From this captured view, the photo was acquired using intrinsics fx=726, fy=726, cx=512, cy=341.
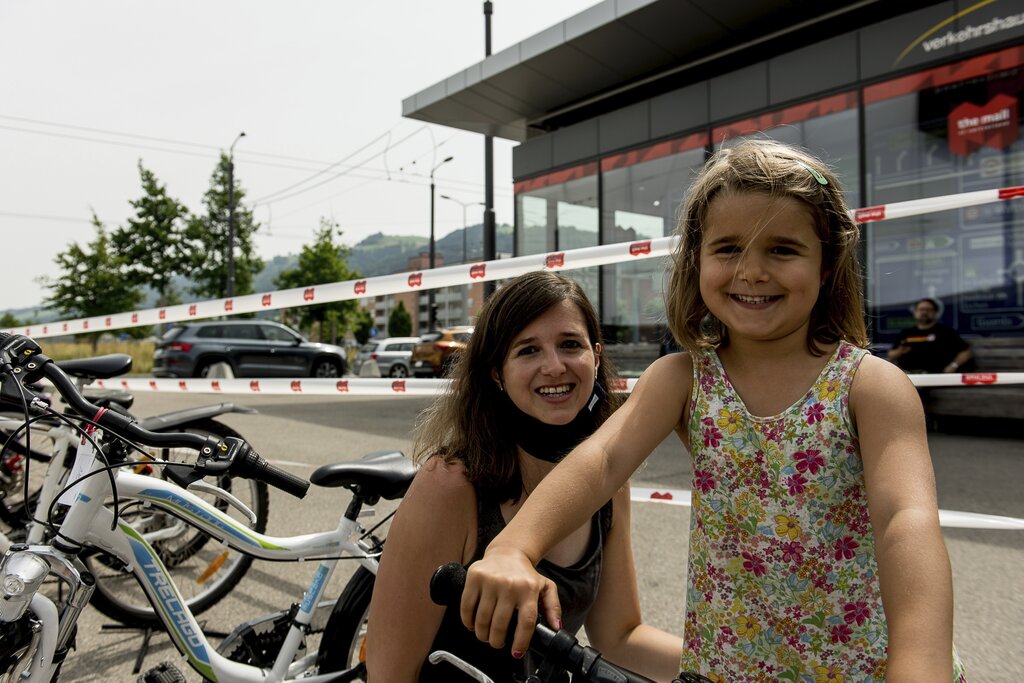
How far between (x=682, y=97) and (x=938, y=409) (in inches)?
259

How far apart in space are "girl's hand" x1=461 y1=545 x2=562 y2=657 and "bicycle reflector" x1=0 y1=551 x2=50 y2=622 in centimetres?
145

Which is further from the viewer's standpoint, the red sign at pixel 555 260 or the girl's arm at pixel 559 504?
the red sign at pixel 555 260

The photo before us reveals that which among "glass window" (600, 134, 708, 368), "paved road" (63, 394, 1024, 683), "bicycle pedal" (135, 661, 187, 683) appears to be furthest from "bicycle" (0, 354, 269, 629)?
"glass window" (600, 134, 708, 368)

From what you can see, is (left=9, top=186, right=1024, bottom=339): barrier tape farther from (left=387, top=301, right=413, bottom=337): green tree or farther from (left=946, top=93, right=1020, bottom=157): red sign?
(left=387, top=301, right=413, bottom=337): green tree

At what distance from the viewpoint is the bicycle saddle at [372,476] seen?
2.09m

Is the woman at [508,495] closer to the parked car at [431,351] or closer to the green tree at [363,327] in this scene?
the parked car at [431,351]

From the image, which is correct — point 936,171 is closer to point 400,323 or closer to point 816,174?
point 816,174

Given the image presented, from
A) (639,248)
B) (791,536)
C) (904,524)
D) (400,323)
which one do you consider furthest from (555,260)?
(400,323)

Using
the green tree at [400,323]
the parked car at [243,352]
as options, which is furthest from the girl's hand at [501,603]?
the green tree at [400,323]

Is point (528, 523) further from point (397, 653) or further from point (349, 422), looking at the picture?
point (349, 422)

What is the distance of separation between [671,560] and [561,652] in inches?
140

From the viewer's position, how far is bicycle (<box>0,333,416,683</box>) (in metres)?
1.76

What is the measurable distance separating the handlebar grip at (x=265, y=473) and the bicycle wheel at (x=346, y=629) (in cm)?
50

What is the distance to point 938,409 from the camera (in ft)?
29.3
